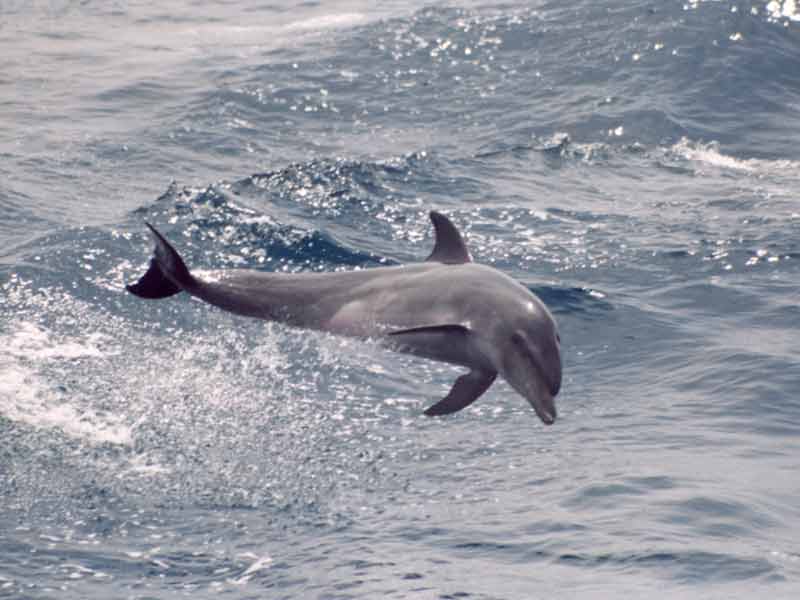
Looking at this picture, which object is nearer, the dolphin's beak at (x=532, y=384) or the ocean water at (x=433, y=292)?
the ocean water at (x=433, y=292)

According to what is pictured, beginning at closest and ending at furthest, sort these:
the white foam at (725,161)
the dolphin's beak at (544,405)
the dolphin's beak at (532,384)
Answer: the dolphin's beak at (544,405) → the dolphin's beak at (532,384) → the white foam at (725,161)

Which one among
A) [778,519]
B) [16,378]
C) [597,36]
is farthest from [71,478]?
[597,36]

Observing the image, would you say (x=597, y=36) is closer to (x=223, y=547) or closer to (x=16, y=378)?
(x=16, y=378)

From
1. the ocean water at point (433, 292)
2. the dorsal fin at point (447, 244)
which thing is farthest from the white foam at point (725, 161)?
the dorsal fin at point (447, 244)

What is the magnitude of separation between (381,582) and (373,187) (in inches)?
350

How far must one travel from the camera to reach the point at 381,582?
6.86 meters

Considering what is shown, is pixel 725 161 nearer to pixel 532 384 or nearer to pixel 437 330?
pixel 437 330

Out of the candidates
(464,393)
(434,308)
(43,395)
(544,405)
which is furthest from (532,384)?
(43,395)

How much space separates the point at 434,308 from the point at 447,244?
0.73 meters

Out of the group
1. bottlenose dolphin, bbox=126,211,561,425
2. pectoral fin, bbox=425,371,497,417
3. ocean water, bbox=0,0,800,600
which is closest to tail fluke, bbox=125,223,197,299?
bottlenose dolphin, bbox=126,211,561,425

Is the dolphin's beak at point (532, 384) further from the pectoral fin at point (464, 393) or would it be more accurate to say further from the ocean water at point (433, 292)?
the ocean water at point (433, 292)

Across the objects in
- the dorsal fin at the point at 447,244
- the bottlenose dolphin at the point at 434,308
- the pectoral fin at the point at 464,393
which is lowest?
the pectoral fin at the point at 464,393

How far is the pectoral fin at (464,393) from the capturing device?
8.23 m

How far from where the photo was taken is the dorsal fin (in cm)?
909
